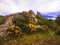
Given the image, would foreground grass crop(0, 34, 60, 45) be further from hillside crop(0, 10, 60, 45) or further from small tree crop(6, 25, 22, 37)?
small tree crop(6, 25, 22, 37)

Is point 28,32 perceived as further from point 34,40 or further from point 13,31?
point 13,31

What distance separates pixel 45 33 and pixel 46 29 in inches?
23.8

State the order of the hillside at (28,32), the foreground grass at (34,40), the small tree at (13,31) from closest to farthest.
A: the foreground grass at (34,40) → the hillside at (28,32) → the small tree at (13,31)

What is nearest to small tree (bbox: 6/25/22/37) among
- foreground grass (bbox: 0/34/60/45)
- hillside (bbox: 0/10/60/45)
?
hillside (bbox: 0/10/60/45)

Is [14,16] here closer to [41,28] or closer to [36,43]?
[41,28]

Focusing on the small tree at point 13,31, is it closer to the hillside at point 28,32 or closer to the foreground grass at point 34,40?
the hillside at point 28,32

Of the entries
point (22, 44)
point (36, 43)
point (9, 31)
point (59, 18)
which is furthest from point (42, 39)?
point (59, 18)

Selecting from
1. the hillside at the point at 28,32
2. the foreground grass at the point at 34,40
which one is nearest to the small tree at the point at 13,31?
the hillside at the point at 28,32

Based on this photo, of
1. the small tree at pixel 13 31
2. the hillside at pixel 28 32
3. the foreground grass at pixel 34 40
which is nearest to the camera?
the foreground grass at pixel 34 40

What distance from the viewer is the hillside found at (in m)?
15.7

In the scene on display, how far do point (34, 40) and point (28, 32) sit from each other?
56.4 inches

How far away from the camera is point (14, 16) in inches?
775

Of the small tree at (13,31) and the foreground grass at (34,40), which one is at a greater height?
the small tree at (13,31)

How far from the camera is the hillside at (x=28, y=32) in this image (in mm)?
15651
